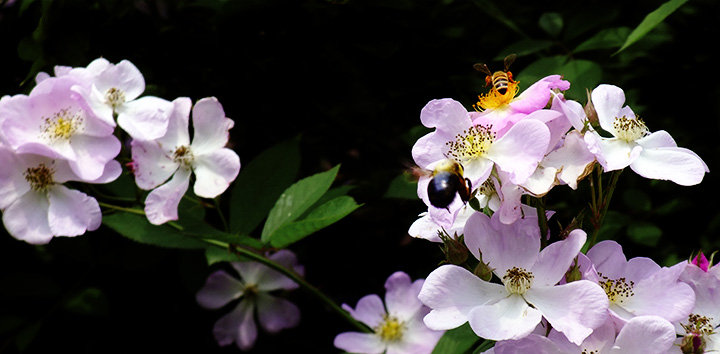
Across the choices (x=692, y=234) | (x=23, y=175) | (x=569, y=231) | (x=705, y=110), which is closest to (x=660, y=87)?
(x=705, y=110)

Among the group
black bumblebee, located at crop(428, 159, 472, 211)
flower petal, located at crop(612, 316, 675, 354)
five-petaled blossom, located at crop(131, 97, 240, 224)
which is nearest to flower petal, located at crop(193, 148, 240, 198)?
five-petaled blossom, located at crop(131, 97, 240, 224)

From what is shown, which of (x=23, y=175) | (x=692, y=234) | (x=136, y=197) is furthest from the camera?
(x=692, y=234)

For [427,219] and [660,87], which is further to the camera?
[660,87]

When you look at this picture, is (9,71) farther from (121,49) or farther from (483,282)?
(483,282)

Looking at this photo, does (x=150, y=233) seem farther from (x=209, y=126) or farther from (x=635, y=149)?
(x=635, y=149)

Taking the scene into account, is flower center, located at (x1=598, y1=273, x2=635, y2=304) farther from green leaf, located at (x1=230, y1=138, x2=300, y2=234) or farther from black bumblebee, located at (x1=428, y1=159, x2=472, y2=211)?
green leaf, located at (x1=230, y1=138, x2=300, y2=234)

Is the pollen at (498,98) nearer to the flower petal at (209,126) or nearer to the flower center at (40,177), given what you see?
the flower petal at (209,126)
